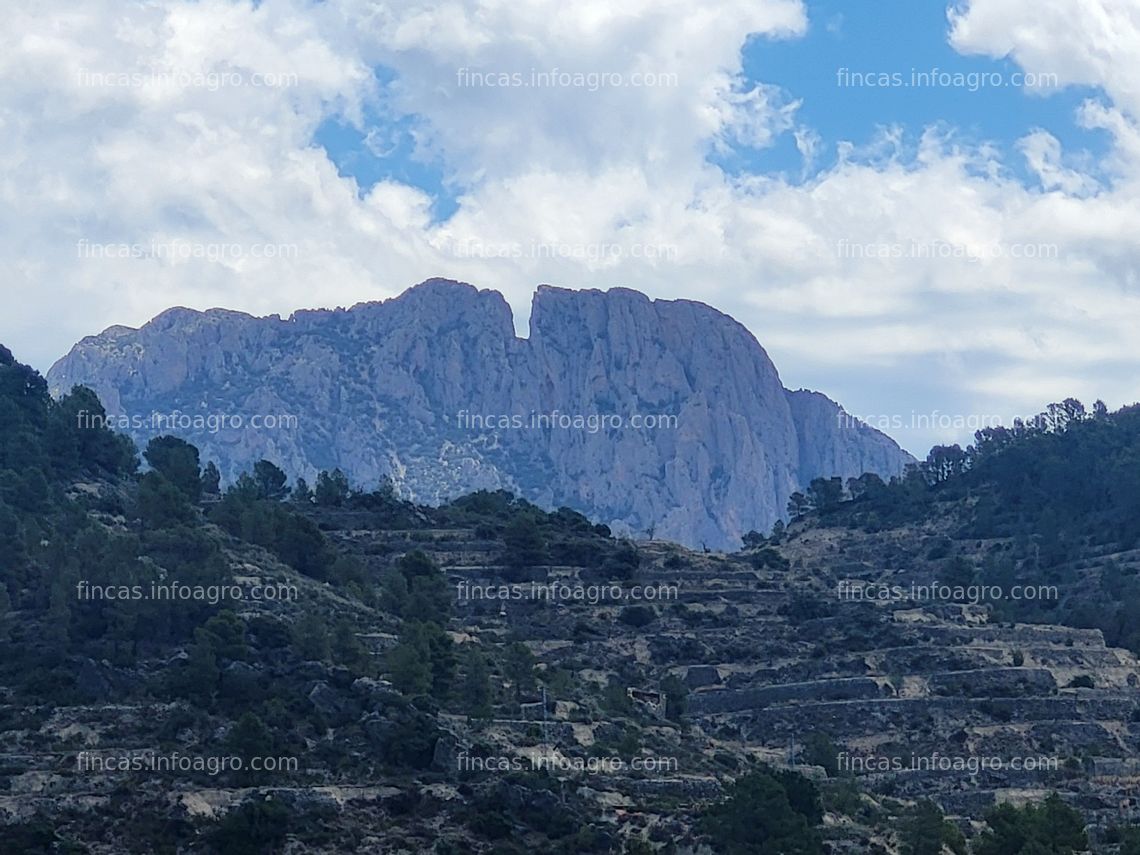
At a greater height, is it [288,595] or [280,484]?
[280,484]

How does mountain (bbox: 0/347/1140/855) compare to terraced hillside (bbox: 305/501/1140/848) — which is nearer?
mountain (bbox: 0/347/1140/855)

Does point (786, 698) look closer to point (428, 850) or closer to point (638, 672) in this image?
point (638, 672)

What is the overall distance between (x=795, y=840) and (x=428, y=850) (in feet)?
38.7

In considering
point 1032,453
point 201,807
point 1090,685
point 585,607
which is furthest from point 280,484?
point 201,807

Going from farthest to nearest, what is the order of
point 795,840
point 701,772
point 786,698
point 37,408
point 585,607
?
point 37,408 < point 585,607 < point 786,698 < point 701,772 < point 795,840

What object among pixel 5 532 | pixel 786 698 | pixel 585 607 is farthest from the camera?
pixel 585 607

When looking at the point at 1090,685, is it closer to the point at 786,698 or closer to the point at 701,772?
the point at 786,698

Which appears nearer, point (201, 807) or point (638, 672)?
point (201, 807)

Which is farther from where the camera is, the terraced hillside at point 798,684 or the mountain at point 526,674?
the terraced hillside at point 798,684

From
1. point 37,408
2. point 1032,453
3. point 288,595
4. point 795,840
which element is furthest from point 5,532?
point 1032,453

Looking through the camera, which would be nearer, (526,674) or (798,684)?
(526,674)

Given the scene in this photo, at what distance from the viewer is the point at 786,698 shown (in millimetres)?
103312

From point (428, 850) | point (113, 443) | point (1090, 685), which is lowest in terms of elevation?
point (428, 850)

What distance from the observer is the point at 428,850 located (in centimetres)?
7038
